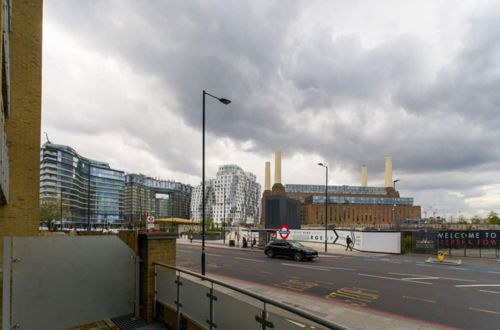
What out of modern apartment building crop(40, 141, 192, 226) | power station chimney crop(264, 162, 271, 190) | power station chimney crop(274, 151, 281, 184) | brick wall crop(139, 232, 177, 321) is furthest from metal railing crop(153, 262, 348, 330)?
power station chimney crop(264, 162, 271, 190)

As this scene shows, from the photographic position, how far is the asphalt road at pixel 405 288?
31.5 feet

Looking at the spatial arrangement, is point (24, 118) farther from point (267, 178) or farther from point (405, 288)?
point (267, 178)

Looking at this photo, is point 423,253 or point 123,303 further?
point 423,253

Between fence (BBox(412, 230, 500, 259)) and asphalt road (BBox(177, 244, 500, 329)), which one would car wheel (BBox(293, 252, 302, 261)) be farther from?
fence (BBox(412, 230, 500, 259))

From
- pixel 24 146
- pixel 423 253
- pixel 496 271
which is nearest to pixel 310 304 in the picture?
pixel 24 146

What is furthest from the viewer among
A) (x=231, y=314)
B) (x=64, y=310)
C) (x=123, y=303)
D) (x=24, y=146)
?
(x=24, y=146)

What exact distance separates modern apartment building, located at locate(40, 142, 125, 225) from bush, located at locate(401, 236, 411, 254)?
118m

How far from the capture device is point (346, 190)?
190 metres

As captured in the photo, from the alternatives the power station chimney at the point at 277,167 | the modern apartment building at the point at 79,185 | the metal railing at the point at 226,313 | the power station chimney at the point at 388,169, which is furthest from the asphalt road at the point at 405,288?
the power station chimney at the point at 388,169

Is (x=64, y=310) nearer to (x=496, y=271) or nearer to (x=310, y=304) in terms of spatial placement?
(x=310, y=304)

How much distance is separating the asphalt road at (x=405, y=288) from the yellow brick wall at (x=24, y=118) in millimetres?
10284

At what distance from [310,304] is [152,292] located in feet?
20.3

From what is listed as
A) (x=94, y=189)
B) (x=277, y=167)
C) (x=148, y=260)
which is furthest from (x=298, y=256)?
(x=94, y=189)

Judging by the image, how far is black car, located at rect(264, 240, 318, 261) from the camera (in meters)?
22.8
